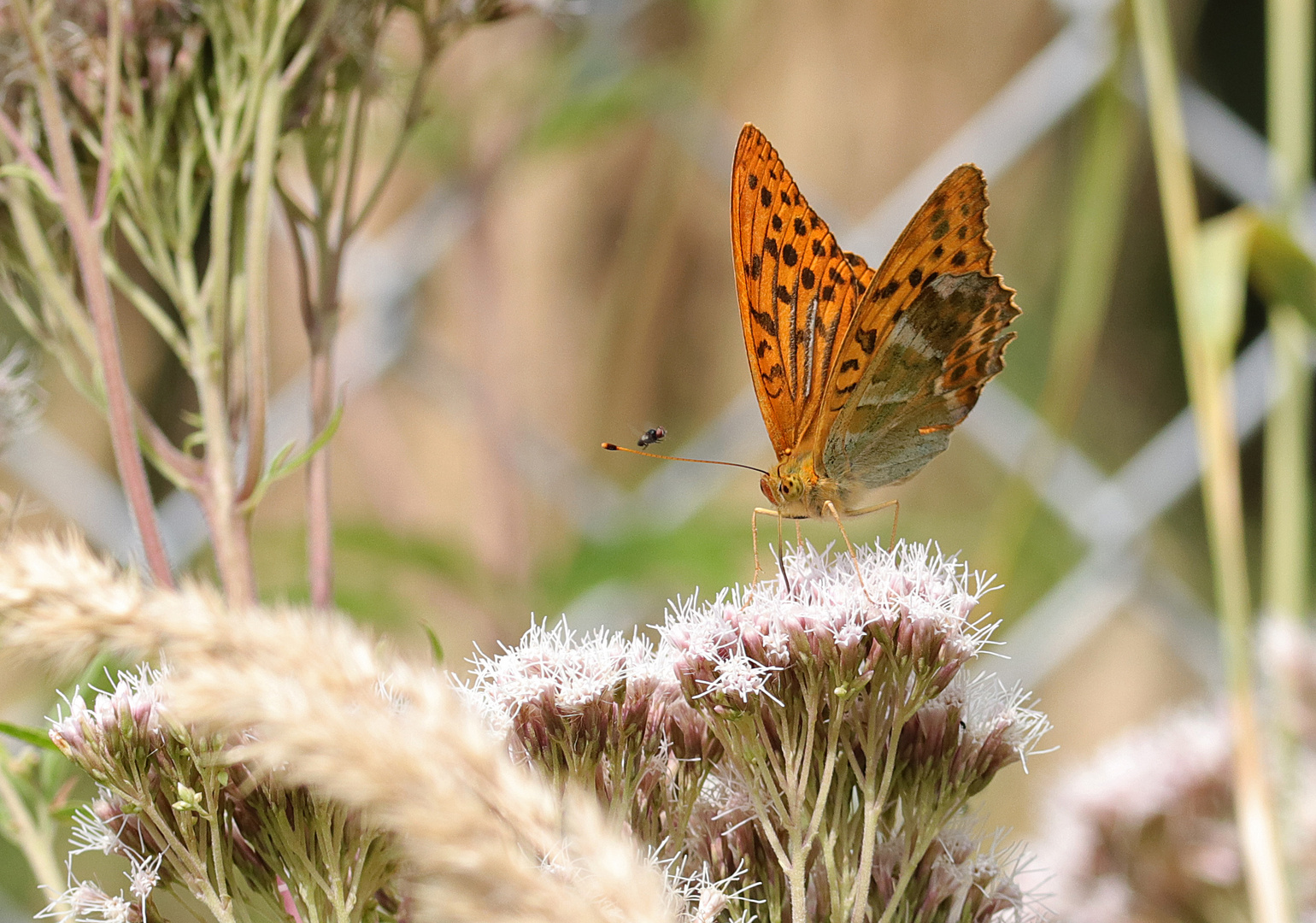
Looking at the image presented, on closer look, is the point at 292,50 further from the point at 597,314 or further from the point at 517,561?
the point at 597,314

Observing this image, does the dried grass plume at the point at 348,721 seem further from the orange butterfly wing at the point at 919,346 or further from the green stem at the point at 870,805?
the orange butterfly wing at the point at 919,346

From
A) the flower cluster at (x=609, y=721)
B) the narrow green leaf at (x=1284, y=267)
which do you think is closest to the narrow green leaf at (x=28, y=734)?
the flower cluster at (x=609, y=721)

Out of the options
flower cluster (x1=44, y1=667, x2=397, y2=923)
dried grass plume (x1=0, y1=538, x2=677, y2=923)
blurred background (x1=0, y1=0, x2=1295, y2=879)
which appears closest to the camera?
dried grass plume (x1=0, y1=538, x2=677, y2=923)

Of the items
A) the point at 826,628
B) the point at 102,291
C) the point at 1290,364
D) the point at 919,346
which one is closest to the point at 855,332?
the point at 919,346

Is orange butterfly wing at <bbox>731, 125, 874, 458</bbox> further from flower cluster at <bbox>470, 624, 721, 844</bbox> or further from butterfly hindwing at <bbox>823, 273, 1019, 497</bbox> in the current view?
flower cluster at <bbox>470, 624, 721, 844</bbox>

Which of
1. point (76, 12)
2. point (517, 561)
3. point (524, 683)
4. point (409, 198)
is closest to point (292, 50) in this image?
point (76, 12)

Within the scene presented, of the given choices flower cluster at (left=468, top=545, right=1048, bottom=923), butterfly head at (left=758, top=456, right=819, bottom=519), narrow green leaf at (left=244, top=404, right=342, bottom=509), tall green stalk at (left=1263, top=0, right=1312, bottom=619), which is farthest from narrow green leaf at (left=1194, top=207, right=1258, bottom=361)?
narrow green leaf at (left=244, top=404, right=342, bottom=509)
